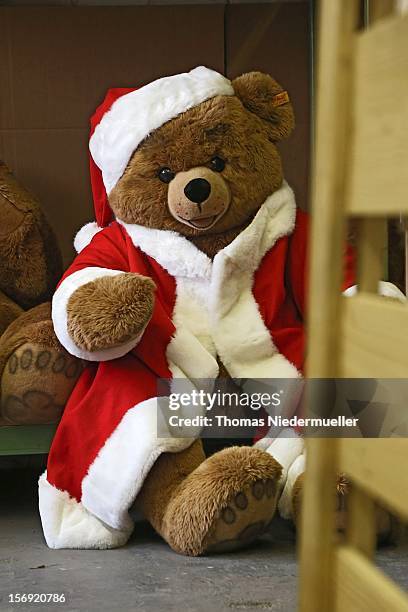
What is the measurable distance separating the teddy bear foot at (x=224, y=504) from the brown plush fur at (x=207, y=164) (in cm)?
39

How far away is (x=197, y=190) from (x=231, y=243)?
0.36ft

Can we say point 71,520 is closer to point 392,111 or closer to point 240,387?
point 240,387

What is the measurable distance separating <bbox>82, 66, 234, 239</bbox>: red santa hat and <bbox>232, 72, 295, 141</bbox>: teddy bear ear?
3 cm

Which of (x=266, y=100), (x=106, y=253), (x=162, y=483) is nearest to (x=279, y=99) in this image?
(x=266, y=100)

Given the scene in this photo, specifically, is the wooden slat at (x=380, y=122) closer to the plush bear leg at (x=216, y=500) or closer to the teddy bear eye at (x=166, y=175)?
the plush bear leg at (x=216, y=500)

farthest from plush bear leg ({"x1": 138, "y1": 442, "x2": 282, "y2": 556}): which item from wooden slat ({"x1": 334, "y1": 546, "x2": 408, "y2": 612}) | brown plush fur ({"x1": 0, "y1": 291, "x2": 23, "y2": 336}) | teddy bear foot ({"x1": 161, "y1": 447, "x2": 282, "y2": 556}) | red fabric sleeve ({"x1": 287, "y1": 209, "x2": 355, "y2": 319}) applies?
wooden slat ({"x1": 334, "y1": 546, "x2": 408, "y2": 612})

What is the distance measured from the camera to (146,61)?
72.1 inches

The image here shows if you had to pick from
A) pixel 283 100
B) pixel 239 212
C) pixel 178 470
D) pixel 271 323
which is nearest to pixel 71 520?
pixel 178 470

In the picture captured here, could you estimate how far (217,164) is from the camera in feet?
4.84

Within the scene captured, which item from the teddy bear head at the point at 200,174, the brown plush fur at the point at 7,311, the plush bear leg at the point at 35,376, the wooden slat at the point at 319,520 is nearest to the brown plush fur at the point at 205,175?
the teddy bear head at the point at 200,174

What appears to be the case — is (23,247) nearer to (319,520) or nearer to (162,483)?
(162,483)

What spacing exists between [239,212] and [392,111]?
0.87 metres

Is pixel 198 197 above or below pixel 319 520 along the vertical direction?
above

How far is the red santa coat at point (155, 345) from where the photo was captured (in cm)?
136
